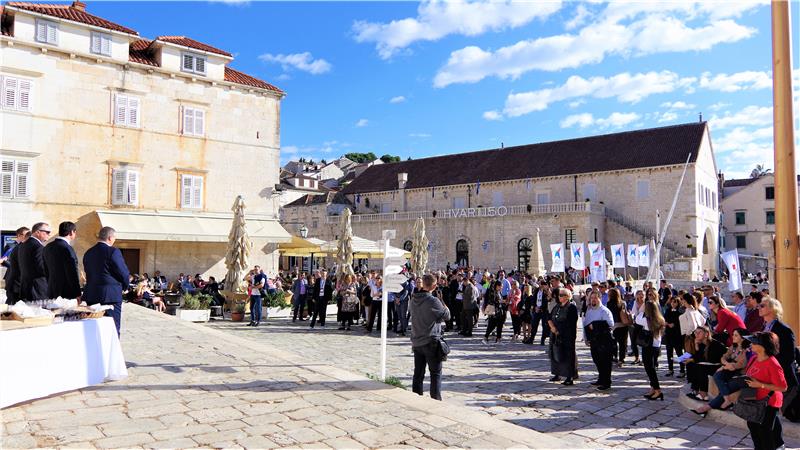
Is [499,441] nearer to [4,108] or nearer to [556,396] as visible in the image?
[556,396]

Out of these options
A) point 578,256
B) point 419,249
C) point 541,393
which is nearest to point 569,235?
point 578,256

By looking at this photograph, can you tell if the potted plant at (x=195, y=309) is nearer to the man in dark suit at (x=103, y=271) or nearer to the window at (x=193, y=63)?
the man in dark suit at (x=103, y=271)

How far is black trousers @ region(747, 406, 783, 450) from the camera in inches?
184

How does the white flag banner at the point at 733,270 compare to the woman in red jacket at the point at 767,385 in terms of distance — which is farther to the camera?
the white flag banner at the point at 733,270

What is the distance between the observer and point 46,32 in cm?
1836

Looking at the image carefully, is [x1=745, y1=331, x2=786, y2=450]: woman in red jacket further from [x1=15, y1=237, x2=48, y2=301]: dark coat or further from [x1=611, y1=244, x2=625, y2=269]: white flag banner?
[x1=611, y1=244, x2=625, y2=269]: white flag banner

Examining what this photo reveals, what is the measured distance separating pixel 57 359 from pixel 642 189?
1491 inches

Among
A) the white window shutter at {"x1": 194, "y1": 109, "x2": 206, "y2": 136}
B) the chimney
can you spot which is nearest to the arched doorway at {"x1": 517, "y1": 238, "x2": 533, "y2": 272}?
the chimney

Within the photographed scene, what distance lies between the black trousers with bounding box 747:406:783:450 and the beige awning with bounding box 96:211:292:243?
18.5m

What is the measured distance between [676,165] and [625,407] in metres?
32.9

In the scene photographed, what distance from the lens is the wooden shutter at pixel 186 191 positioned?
2084 cm

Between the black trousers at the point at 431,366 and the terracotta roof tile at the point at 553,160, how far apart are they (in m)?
34.6

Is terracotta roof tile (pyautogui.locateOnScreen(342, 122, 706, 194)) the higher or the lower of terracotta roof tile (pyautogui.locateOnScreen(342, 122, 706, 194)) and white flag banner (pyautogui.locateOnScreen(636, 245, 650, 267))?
the higher

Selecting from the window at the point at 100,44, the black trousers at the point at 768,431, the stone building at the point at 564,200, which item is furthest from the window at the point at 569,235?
the black trousers at the point at 768,431
